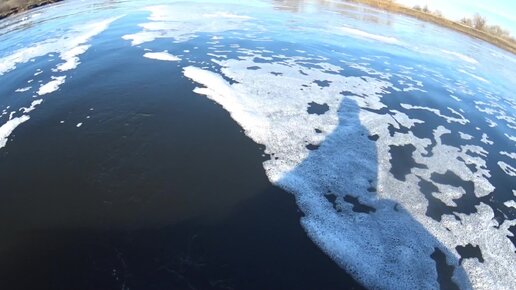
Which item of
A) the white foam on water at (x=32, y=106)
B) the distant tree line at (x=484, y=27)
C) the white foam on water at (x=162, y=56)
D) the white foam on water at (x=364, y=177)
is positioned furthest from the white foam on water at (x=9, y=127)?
the distant tree line at (x=484, y=27)

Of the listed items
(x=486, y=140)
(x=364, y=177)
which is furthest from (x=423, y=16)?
(x=364, y=177)

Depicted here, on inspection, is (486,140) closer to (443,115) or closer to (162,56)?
(443,115)

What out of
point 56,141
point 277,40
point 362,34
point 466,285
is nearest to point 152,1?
point 277,40

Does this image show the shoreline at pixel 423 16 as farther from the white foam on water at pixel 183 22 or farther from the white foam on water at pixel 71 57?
the white foam on water at pixel 71 57

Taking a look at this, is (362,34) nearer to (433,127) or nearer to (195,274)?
(433,127)

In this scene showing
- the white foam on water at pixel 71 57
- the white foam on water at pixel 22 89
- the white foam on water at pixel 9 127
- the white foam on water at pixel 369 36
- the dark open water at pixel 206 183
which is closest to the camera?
the dark open water at pixel 206 183

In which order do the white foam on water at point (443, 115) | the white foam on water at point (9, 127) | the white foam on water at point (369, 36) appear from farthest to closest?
1. the white foam on water at point (369, 36)
2. the white foam on water at point (443, 115)
3. the white foam on water at point (9, 127)
